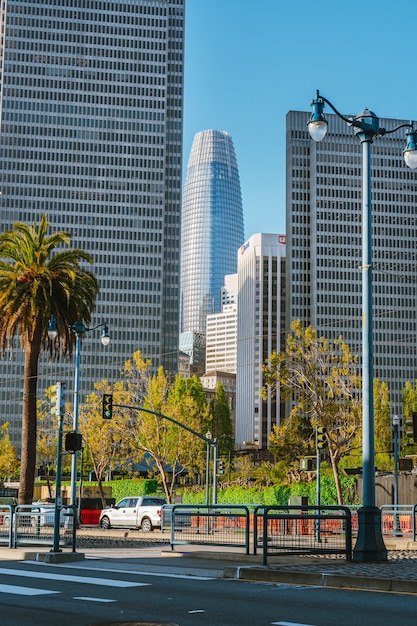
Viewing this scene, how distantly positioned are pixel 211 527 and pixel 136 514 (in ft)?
78.7

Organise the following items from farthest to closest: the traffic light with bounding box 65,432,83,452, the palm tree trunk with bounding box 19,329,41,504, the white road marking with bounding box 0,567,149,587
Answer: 1. the palm tree trunk with bounding box 19,329,41,504
2. the traffic light with bounding box 65,432,83,452
3. the white road marking with bounding box 0,567,149,587

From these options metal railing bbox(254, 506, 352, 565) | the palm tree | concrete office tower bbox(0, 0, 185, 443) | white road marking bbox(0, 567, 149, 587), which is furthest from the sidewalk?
concrete office tower bbox(0, 0, 185, 443)

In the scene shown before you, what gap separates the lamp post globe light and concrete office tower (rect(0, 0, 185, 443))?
14790 cm

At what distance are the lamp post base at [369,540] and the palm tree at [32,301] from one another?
72.8ft

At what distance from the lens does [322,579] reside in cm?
1458

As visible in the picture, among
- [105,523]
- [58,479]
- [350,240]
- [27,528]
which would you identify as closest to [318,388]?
[105,523]

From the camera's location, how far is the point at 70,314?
39500mm

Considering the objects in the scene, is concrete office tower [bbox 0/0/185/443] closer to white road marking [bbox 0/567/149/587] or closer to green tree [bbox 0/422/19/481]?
green tree [bbox 0/422/19/481]

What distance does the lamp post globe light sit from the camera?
17.3m

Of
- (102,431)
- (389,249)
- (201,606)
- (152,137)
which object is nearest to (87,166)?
(152,137)

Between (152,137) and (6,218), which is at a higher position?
(152,137)

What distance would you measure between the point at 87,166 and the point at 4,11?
34833mm

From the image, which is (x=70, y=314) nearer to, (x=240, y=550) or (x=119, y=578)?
(x=240, y=550)

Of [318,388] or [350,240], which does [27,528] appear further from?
[350,240]
